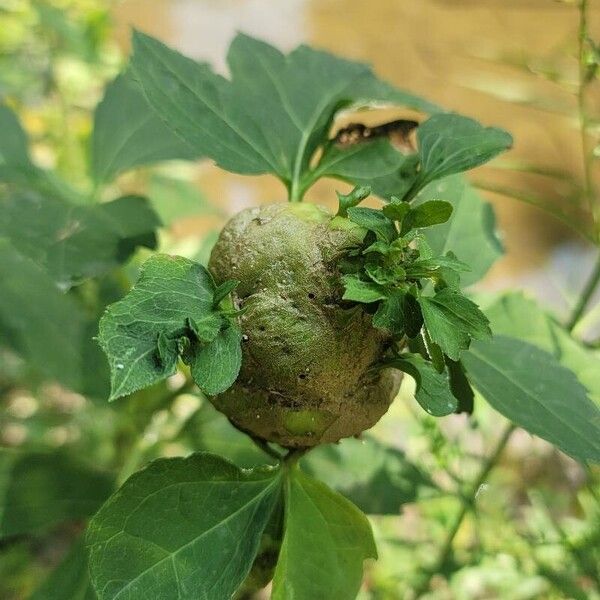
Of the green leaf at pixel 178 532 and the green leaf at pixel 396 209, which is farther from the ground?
the green leaf at pixel 396 209

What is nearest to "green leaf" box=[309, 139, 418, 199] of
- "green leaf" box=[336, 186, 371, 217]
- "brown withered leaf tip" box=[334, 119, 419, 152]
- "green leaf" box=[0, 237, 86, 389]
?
"brown withered leaf tip" box=[334, 119, 419, 152]

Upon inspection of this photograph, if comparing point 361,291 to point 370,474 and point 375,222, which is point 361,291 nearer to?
point 375,222

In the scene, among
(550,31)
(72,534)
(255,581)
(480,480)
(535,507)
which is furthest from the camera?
(550,31)

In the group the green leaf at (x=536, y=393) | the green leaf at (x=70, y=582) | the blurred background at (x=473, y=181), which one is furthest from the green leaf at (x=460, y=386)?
the green leaf at (x=70, y=582)

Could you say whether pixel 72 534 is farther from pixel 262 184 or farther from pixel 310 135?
pixel 262 184

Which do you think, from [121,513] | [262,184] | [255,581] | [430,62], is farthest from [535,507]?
[430,62]

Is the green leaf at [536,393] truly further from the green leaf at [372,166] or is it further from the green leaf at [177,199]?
the green leaf at [177,199]

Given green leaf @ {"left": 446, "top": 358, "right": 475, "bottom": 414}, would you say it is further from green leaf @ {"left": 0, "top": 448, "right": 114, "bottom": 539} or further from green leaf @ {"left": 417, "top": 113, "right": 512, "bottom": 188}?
green leaf @ {"left": 0, "top": 448, "right": 114, "bottom": 539}
